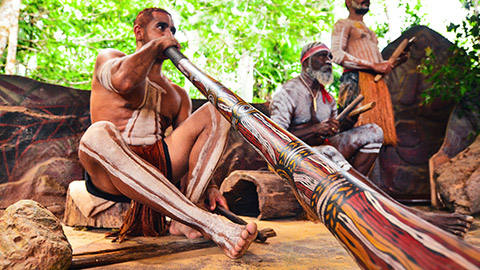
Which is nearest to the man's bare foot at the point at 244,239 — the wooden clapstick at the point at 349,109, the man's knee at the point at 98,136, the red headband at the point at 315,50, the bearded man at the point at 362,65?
the man's knee at the point at 98,136

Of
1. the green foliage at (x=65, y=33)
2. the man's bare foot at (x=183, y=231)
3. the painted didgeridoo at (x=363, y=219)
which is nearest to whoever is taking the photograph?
the painted didgeridoo at (x=363, y=219)

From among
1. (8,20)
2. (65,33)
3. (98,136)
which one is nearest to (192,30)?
(65,33)

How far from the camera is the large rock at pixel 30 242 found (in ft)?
3.73

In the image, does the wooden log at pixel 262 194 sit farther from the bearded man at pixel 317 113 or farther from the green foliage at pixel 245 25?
the green foliage at pixel 245 25

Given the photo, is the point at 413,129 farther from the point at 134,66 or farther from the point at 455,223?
the point at 134,66

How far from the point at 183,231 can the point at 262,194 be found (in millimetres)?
1024

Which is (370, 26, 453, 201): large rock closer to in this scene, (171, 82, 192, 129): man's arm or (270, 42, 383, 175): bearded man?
(270, 42, 383, 175): bearded man

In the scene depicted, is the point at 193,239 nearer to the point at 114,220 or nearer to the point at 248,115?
the point at 114,220

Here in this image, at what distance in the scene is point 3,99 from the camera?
2.55m

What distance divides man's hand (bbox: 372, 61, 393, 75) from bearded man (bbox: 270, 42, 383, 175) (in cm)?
87

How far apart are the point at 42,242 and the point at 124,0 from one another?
5.61 m

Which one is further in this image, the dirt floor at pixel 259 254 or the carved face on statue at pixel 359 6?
the carved face on statue at pixel 359 6

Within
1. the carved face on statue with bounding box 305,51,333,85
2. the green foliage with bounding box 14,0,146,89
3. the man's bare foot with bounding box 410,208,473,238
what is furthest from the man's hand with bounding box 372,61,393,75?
the green foliage with bounding box 14,0,146,89

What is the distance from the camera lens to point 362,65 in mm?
3615
